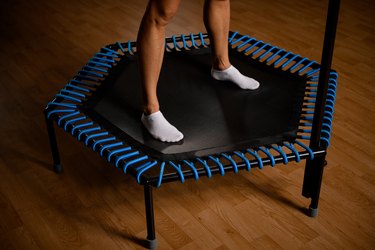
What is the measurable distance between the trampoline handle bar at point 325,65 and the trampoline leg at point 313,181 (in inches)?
2.8

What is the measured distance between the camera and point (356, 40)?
8.63ft

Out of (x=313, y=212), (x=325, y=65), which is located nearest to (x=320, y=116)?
(x=325, y=65)

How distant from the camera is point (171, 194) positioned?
5.59 feet

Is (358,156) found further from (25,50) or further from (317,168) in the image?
(25,50)

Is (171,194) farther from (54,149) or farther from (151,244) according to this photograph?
(54,149)

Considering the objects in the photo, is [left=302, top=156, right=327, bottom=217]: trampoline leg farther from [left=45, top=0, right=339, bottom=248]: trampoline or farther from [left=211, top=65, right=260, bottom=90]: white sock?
[left=211, top=65, right=260, bottom=90]: white sock

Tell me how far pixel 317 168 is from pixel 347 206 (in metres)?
0.19

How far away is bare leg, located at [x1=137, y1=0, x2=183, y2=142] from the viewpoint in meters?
1.46

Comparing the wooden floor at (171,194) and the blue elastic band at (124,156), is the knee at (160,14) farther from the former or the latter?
the wooden floor at (171,194)

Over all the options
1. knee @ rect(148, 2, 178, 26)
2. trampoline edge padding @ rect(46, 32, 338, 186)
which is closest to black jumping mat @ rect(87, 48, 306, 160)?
trampoline edge padding @ rect(46, 32, 338, 186)

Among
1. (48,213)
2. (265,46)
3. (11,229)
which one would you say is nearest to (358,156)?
(265,46)

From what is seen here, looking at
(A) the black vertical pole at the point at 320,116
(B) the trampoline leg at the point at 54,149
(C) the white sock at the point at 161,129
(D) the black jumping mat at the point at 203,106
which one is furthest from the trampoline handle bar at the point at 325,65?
(B) the trampoline leg at the point at 54,149

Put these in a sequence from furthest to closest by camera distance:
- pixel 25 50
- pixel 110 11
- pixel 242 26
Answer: pixel 110 11, pixel 242 26, pixel 25 50

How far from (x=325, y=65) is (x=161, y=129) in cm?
53
